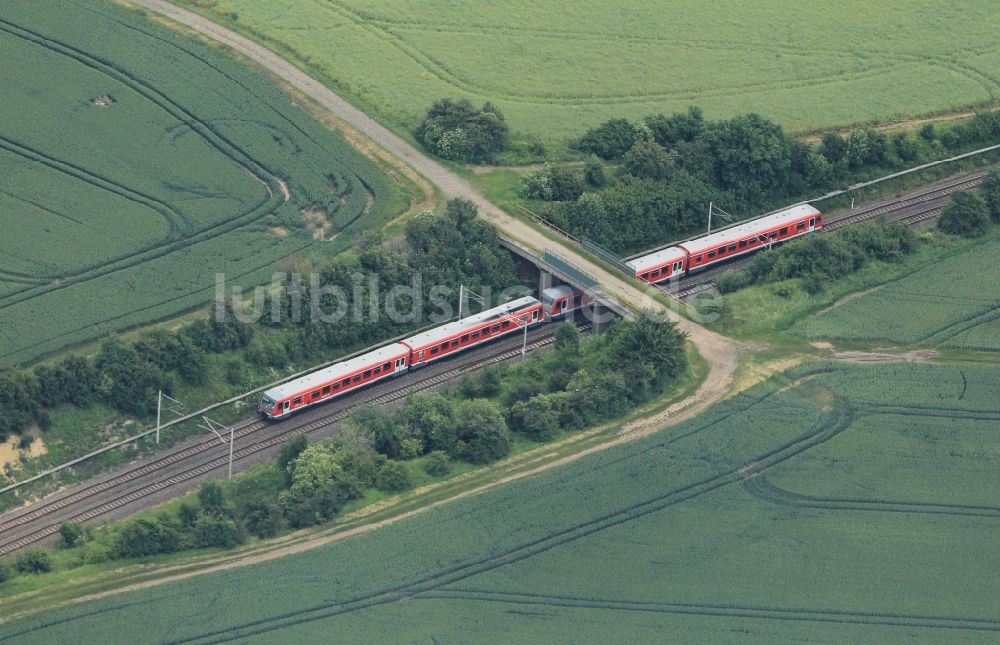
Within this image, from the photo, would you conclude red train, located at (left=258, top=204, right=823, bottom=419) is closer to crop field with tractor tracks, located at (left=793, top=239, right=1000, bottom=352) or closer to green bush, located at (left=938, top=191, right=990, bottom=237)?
green bush, located at (left=938, top=191, right=990, bottom=237)

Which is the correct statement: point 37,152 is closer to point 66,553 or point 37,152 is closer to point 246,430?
point 246,430

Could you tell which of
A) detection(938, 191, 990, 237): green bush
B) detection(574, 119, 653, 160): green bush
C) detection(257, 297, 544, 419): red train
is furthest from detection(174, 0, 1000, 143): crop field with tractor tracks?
detection(257, 297, 544, 419): red train

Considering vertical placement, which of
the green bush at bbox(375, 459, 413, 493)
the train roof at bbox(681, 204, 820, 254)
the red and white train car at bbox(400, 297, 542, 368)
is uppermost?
the train roof at bbox(681, 204, 820, 254)

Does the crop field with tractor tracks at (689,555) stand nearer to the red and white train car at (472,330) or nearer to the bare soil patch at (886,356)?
the bare soil patch at (886,356)

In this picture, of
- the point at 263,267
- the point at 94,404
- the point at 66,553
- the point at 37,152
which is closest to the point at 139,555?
the point at 66,553

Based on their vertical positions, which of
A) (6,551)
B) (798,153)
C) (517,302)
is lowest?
(6,551)

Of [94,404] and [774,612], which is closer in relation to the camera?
[774,612]

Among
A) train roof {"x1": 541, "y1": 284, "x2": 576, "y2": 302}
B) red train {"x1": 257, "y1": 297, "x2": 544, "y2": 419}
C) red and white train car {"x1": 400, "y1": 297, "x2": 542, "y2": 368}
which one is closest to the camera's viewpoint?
red train {"x1": 257, "y1": 297, "x2": 544, "y2": 419}

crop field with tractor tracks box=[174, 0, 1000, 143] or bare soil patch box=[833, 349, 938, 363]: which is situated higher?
crop field with tractor tracks box=[174, 0, 1000, 143]
